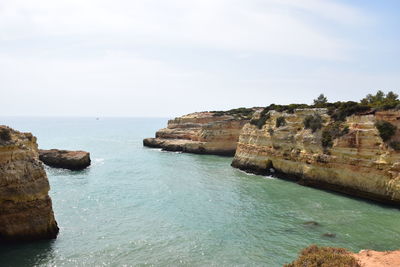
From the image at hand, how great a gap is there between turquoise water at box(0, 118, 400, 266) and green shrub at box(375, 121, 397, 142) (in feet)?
21.9

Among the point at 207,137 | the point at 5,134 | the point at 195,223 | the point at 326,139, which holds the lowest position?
the point at 195,223

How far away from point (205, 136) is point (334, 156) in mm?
35399

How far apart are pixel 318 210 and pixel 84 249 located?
1925 cm

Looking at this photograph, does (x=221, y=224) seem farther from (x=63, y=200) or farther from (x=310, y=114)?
(x=310, y=114)

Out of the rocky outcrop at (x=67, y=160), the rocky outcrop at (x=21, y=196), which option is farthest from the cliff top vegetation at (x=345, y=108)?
the rocky outcrop at (x=21, y=196)

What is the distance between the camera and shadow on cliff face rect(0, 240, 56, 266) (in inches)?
696

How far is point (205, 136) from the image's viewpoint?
66750 millimetres

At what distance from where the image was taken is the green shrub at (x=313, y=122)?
126 feet

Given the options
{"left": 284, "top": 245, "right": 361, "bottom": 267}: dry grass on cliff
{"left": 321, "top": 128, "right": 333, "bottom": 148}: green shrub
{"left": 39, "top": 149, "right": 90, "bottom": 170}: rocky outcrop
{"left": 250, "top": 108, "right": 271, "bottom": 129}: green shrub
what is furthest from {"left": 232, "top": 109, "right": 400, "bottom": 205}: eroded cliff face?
{"left": 39, "top": 149, "right": 90, "bottom": 170}: rocky outcrop

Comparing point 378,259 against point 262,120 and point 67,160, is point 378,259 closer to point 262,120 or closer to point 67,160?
point 262,120

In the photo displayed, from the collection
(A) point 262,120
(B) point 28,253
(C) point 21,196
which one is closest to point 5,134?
(C) point 21,196

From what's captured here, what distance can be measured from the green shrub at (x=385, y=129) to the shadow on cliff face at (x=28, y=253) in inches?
1168

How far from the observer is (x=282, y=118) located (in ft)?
144

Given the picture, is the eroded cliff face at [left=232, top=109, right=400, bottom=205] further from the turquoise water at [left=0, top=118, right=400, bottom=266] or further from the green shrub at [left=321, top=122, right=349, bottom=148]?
the turquoise water at [left=0, top=118, right=400, bottom=266]
